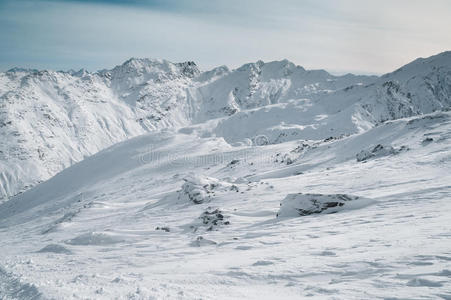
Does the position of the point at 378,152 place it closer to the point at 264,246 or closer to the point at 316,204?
the point at 316,204

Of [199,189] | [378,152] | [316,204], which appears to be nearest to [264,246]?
[316,204]

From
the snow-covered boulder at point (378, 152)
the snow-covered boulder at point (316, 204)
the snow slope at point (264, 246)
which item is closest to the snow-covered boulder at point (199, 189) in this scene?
the snow slope at point (264, 246)

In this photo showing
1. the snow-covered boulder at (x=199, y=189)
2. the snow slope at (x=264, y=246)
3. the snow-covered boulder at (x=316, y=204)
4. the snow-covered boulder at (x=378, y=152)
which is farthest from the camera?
the snow-covered boulder at (x=378, y=152)

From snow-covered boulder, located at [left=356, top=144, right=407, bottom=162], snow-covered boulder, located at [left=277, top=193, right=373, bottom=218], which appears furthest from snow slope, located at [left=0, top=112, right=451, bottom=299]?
snow-covered boulder, located at [left=356, top=144, right=407, bottom=162]

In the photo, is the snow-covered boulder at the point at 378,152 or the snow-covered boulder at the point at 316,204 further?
the snow-covered boulder at the point at 378,152

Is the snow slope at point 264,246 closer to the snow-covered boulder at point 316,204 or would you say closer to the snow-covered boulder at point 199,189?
the snow-covered boulder at point 199,189

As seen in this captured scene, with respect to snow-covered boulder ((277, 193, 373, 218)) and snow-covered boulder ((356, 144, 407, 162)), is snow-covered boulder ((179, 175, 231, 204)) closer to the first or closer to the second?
snow-covered boulder ((277, 193, 373, 218))

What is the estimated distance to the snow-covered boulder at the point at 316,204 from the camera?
15.5 m

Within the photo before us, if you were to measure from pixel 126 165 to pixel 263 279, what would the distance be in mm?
54532

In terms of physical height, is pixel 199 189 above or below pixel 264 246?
above

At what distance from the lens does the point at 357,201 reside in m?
15.4

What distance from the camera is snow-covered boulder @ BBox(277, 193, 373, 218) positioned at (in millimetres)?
15484

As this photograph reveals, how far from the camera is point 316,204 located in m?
16.0

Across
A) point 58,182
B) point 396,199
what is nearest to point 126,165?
point 58,182
